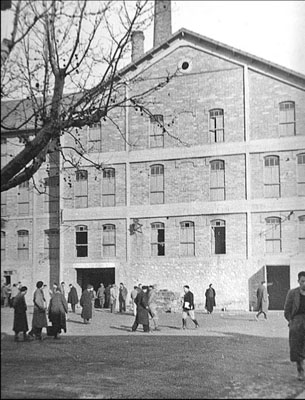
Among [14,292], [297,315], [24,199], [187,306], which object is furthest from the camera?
[297,315]

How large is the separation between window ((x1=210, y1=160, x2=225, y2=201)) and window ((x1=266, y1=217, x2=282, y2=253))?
0.73 feet

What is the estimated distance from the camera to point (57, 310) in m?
2.97

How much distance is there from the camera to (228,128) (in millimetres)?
3092

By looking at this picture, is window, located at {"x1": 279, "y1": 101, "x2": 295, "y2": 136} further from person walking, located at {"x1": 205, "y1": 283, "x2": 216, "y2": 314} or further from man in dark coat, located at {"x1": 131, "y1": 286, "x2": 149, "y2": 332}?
man in dark coat, located at {"x1": 131, "y1": 286, "x2": 149, "y2": 332}

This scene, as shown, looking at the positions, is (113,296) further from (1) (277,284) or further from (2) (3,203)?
(1) (277,284)

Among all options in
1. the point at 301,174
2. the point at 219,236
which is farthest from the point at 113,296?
the point at 301,174

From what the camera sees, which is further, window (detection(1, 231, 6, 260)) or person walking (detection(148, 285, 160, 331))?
person walking (detection(148, 285, 160, 331))

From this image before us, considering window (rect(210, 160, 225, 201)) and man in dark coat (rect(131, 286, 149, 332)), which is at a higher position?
window (rect(210, 160, 225, 201))

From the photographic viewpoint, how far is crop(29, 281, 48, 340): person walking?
9.53ft

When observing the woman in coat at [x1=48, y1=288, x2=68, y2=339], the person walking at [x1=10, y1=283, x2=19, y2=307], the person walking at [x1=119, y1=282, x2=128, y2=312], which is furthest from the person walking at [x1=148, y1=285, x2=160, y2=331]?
the person walking at [x1=10, y1=283, x2=19, y2=307]

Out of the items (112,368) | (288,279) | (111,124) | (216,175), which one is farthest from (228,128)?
(112,368)

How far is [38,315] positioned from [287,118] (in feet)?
4.11

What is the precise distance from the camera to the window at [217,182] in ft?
10.1

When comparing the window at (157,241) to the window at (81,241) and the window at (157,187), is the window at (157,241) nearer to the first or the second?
the window at (157,187)
